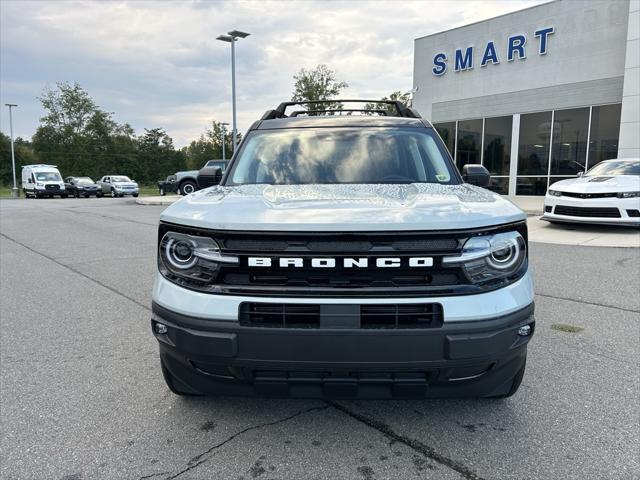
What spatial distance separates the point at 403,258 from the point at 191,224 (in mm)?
985

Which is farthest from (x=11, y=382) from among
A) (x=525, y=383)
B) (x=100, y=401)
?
(x=525, y=383)

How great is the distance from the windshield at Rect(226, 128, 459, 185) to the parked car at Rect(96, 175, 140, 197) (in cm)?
3790

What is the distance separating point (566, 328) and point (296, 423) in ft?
9.40

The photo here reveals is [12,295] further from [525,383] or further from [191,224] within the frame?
[525,383]

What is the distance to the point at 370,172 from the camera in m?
3.31

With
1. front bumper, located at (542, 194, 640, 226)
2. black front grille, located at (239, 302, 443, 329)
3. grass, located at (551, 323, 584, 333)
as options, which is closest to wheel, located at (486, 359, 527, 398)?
black front grille, located at (239, 302, 443, 329)

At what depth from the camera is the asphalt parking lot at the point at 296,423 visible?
2281mm

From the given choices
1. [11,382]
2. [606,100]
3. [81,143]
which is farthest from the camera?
[81,143]

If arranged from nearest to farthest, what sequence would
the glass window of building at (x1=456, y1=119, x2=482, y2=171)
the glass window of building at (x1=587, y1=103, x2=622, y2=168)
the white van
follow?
the glass window of building at (x1=587, y1=103, x2=622, y2=168)
the glass window of building at (x1=456, y1=119, x2=482, y2=171)
the white van

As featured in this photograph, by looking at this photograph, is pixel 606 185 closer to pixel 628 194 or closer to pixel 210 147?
pixel 628 194

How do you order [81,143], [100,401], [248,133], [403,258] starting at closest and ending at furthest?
[403,258] < [100,401] < [248,133] < [81,143]

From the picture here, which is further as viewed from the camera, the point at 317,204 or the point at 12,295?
the point at 12,295

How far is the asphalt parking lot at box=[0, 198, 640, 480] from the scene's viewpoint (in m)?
2.28

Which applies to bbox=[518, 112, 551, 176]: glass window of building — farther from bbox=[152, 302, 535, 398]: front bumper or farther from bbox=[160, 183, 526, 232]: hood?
bbox=[152, 302, 535, 398]: front bumper
